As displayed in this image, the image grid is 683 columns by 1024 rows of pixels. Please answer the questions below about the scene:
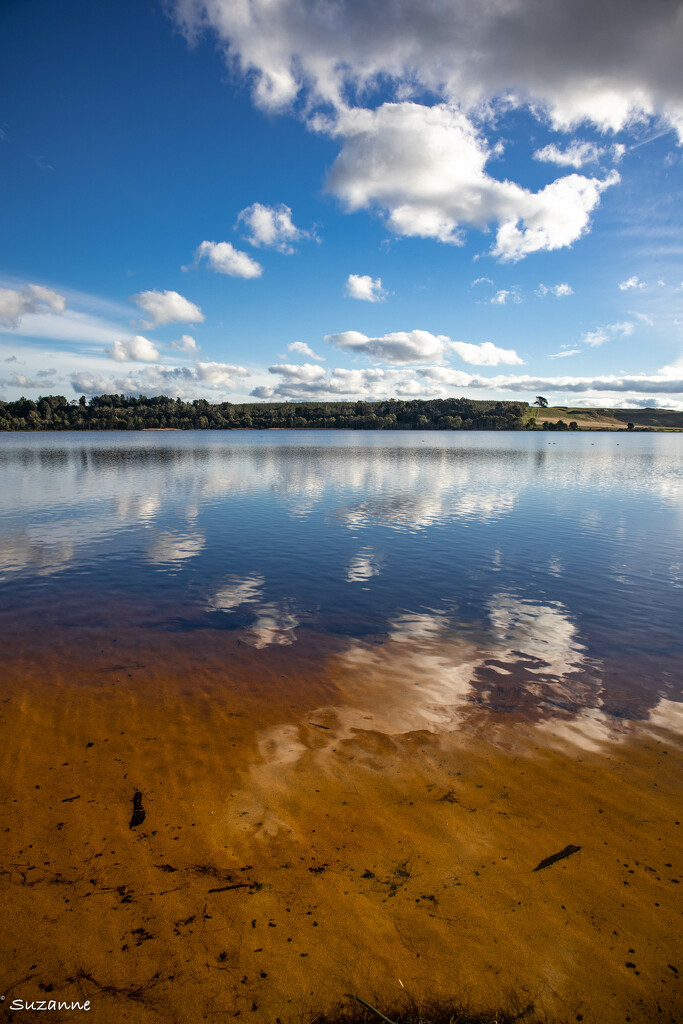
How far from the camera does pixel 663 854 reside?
278 inches

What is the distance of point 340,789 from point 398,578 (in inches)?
514

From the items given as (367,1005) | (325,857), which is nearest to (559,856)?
Result: (325,857)

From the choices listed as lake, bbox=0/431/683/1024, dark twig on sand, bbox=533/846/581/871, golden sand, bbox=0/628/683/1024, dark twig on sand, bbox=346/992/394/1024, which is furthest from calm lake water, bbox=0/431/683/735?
dark twig on sand, bbox=346/992/394/1024

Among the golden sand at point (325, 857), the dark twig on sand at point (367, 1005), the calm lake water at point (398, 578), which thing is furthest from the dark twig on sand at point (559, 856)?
the calm lake water at point (398, 578)

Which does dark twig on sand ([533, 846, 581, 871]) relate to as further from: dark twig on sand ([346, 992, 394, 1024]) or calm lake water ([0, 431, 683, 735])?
calm lake water ([0, 431, 683, 735])

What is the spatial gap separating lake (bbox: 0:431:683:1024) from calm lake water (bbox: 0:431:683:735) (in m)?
0.17

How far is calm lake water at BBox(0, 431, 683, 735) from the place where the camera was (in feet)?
43.4

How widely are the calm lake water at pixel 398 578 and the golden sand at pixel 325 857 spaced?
2.29 m

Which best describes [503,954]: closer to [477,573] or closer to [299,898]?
[299,898]

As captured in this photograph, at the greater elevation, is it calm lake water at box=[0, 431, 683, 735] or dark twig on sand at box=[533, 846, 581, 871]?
dark twig on sand at box=[533, 846, 581, 871]

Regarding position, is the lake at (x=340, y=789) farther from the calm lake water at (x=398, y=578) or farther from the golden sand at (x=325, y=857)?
the calm lake water at (x=398, y=578)

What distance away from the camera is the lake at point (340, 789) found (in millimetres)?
5426

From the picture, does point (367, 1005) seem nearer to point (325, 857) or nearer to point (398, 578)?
point (325, 857)

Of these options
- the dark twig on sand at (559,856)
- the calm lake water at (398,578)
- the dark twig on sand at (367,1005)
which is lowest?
the calm lake water at (398,578)
